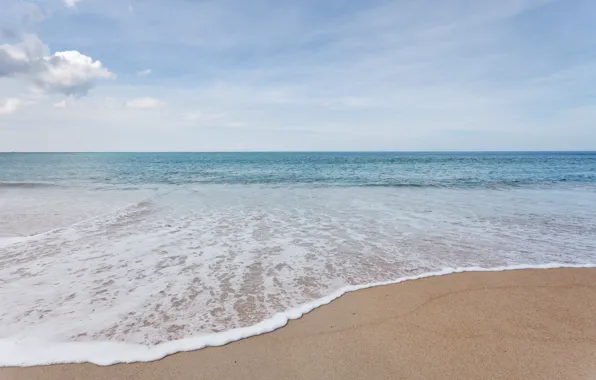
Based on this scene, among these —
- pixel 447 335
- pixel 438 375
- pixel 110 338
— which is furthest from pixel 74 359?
pixel 447 335

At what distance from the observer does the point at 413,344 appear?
3.28 meters

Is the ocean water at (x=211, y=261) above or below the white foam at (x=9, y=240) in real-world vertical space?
above

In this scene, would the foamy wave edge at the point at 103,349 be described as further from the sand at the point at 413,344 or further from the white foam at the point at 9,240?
the white foam at the point at 9,240

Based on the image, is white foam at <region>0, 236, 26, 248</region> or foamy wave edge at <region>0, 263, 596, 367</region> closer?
foamy wave edge at <region>0, 263, 596, 367</region>

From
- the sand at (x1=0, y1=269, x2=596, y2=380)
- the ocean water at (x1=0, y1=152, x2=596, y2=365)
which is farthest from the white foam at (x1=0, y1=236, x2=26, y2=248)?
the sand at (x1=0, y1=269, x2=596, y2=380)

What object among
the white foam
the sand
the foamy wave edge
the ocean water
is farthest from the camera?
the white foam

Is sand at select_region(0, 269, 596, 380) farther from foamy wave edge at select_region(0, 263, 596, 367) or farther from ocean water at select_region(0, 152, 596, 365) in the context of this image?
ocean water at select_region(0, 152, 596, 365)

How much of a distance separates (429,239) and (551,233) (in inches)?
116

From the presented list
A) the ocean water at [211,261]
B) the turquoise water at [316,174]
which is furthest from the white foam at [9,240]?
the turquoise water at [316,174]

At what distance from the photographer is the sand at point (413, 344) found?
2.88m

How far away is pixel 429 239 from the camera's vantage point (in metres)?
7.27

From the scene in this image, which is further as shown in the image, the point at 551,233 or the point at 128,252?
the point at 551,233

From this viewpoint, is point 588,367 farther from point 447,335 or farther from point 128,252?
point 128,252

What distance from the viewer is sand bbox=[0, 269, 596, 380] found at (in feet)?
9.43
